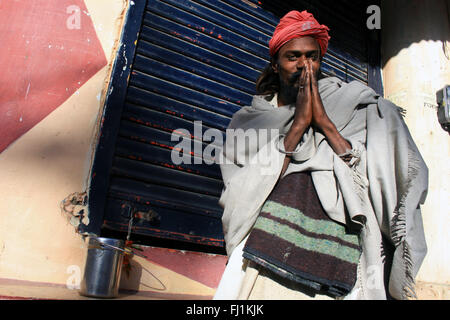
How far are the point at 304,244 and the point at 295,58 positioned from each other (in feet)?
3.02

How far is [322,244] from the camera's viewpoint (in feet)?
4.27

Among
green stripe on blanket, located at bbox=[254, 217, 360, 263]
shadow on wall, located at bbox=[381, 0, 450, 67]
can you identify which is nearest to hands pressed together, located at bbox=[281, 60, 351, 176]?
green stripe on blanket, located at bbox=[254, 217, 360, 263]

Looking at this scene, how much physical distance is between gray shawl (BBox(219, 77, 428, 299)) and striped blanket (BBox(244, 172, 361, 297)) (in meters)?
0.05

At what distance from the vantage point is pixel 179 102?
2.66 m

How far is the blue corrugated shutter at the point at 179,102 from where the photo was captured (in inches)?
91.8

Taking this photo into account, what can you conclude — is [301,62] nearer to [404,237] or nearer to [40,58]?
[404,237]

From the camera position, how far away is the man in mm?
1282

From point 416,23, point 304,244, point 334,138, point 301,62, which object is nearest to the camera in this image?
point 304,244

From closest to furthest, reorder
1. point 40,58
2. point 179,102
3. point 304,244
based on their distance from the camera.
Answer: point 304,244, point 40,58, point 179,102

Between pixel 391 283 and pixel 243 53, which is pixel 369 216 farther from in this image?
pixel 243 53

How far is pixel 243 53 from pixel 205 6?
54cm

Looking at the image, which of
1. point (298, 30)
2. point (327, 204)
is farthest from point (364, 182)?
point (298, 30)

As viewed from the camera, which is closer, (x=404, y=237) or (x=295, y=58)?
(x=404, y=237)
